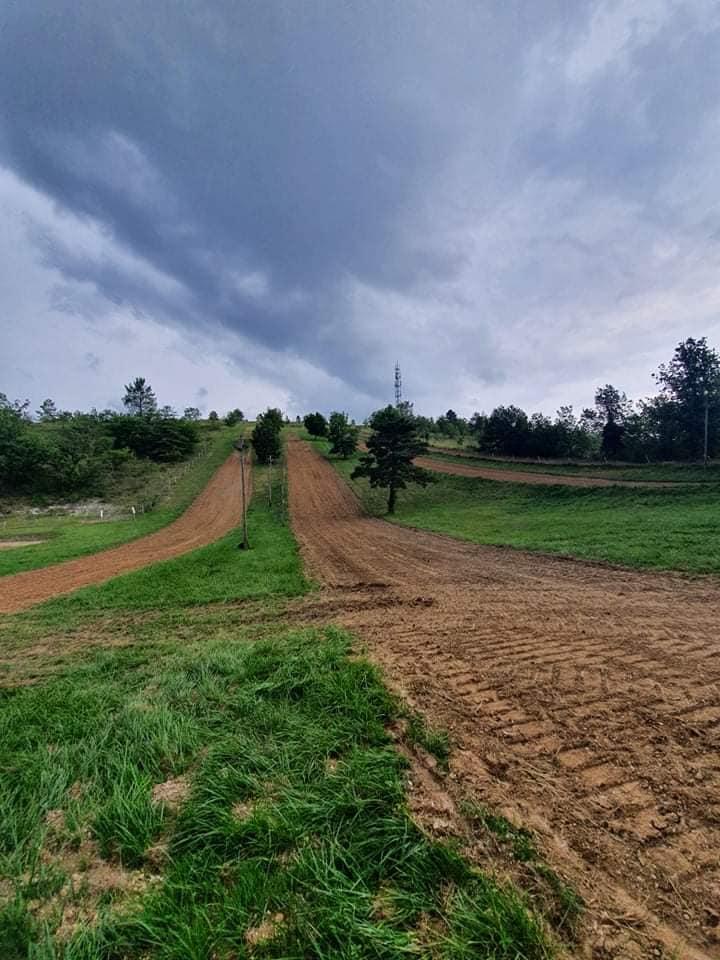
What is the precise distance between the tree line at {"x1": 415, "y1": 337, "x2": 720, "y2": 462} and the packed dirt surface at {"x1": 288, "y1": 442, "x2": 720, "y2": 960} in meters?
40.9

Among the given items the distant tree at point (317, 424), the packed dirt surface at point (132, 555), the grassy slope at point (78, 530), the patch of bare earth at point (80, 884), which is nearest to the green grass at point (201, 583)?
the packed dirt surface at point (132, 555)

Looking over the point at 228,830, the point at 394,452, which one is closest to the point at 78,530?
the point at 394,452

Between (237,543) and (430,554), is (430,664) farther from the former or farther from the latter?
(237,543)

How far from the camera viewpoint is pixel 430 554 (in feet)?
44.8

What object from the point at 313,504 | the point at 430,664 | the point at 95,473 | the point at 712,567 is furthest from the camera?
the point at 95,473

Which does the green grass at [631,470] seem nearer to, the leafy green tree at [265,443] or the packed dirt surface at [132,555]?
the leafy green tree at [265,443]

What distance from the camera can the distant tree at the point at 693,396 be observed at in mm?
37688

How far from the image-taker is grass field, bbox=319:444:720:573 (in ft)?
35.3

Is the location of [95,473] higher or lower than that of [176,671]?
higher

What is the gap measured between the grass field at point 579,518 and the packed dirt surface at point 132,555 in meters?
11.3

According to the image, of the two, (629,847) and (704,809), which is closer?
(629,847)

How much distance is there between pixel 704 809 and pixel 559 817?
106cm

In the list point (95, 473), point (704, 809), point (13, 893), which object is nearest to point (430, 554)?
point (704, 809)

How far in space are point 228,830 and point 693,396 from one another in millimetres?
52976
